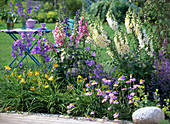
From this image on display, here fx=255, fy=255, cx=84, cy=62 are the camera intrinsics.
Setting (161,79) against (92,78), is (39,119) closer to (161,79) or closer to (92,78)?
(92,78)

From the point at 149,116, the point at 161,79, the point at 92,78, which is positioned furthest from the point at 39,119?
the point at 161,79

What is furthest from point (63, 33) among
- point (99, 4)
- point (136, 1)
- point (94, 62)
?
point (99, 4)

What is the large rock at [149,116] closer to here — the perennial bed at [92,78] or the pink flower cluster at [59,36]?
the perennial bed at [92,78]

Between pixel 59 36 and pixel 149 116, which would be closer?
pixel 149 116

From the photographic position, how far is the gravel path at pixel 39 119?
260 cm

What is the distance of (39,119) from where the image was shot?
8.79 feet

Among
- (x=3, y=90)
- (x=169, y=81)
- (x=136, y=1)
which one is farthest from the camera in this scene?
(x=136, y=1)

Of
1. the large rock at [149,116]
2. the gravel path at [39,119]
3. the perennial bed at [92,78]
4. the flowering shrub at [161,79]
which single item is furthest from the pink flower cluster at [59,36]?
the large rock at [149,116]

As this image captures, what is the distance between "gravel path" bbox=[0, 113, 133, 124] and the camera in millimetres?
2600

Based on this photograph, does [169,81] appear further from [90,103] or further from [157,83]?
[90,103]

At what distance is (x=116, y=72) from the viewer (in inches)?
129

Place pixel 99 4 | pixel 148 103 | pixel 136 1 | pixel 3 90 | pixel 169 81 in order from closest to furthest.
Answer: pixel 148 103
pixel 169 81
pixel 3 90
pixel 136 1
pixel 99 4

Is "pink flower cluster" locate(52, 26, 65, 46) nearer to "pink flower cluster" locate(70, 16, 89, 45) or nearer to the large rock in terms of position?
"pink flower cluster" locate(70, 16, 89, 45)

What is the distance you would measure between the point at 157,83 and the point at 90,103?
86 centimetres
